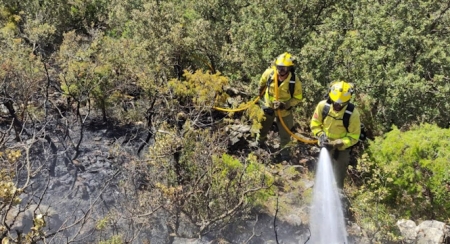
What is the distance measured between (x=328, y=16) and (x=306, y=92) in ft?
8.67

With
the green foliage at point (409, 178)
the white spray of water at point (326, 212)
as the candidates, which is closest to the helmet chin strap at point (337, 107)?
the white spray of water at point (326, 212)

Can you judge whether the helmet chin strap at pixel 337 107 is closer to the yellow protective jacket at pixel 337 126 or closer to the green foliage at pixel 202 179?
the yellow protective jacket at pixel 337 126

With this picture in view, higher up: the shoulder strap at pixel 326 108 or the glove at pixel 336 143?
the shoulder strap at pixel 326 108

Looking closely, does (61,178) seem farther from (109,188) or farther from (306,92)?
(306,92)

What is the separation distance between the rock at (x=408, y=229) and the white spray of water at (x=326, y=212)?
104 centimetres

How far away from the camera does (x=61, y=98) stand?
39.7 feet

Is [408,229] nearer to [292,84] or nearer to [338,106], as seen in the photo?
[338,106]

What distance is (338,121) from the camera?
7078mm

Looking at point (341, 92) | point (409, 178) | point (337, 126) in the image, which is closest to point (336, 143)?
point (337, 126)

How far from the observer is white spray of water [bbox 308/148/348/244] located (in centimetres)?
759

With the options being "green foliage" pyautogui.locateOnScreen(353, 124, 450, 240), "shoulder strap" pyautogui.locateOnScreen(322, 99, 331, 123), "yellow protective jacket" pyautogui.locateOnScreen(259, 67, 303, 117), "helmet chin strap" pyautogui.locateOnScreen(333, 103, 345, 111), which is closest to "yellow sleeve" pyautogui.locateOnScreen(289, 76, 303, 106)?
"yellow protective jacket" pyautogui.locateOnScreen(259, 67, 303, 117)

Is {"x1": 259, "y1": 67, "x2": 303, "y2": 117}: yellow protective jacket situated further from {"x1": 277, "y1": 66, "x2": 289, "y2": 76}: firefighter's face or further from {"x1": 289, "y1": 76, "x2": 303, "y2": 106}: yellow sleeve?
{"x1": 277, "y1": 66, "x2": 289, "y2": 76}: firefighter's face

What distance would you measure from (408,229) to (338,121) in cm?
239

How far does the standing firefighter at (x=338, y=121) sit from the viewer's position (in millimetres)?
6781
